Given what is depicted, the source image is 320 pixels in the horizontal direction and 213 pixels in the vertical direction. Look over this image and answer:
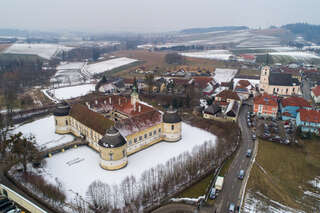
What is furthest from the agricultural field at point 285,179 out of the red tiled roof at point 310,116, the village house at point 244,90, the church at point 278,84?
the church at point 278,84

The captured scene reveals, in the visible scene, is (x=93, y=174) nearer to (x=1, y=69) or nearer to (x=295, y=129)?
(x=295, y=129)

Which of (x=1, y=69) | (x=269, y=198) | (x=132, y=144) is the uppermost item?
(x=1, y=69)

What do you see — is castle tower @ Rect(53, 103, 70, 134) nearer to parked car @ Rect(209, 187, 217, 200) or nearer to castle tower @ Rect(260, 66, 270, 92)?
parked car @ Rect(209, 187, 217, 200)

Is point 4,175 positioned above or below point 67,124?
below

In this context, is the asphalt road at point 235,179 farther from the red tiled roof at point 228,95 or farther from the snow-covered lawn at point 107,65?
the snow-covered lawn at point 107,65

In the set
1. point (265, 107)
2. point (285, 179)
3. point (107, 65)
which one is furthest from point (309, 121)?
point (107, 65)

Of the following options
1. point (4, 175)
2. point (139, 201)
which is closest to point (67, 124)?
point (4, 175)

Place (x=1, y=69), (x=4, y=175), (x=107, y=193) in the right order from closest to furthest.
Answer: (x=107, y=193) → (x=4, y=175) → (x=1, y=69)
